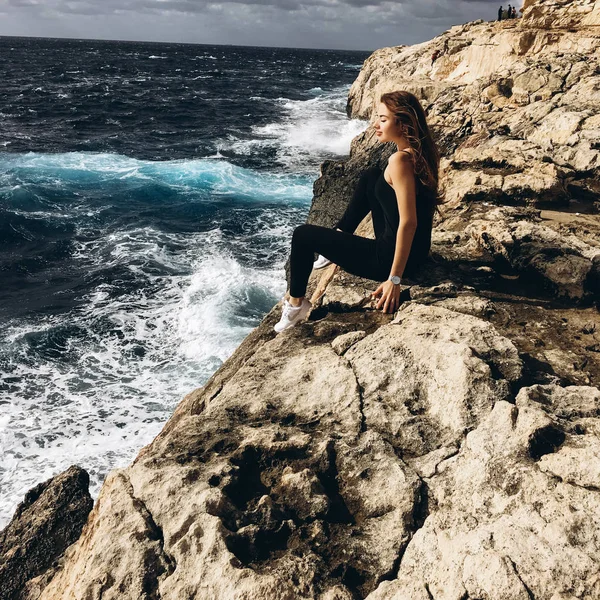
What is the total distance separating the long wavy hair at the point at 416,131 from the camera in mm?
4332

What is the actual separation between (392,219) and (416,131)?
77cm

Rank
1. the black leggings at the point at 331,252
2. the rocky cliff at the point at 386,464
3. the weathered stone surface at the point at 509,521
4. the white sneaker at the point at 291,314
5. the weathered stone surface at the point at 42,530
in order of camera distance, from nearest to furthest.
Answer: the weathered stone surface at the point at 509,521
the rocky cliff at the point at 386,464
the weathered stone surface at the point at 42,530
the black leggings at the point at 331,252
the white sneaker at the point at 291,314

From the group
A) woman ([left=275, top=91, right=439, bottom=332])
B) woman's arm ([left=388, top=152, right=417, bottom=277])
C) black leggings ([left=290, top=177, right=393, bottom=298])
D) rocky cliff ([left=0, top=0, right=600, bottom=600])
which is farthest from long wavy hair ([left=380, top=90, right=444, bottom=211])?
rocky cliff ([left=0, top=0, right=600, bottom=600])

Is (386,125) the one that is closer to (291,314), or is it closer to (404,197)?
(404,197)

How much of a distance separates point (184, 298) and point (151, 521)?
36.1 feet

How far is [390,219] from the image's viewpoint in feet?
15.1

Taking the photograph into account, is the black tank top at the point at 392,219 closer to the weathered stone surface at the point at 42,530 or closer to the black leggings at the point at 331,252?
the black leggings at the point at 331,252

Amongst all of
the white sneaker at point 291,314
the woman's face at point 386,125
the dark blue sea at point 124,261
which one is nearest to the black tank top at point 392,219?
the woman's face at point 386,125

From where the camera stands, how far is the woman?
434cm

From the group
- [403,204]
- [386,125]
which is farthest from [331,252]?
[386,125]

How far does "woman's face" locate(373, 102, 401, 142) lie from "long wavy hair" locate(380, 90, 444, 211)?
3 centimetres

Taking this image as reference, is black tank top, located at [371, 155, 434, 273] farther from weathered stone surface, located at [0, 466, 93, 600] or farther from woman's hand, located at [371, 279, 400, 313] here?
weathered stone surface, located at [0, 466, 93, 600]

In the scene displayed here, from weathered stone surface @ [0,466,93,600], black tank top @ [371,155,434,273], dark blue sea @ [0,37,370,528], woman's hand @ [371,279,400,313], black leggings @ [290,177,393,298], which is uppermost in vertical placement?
black tank top @ [371,155,434,273]

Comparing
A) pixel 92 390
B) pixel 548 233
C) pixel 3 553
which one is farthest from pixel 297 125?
pixel 3 553
